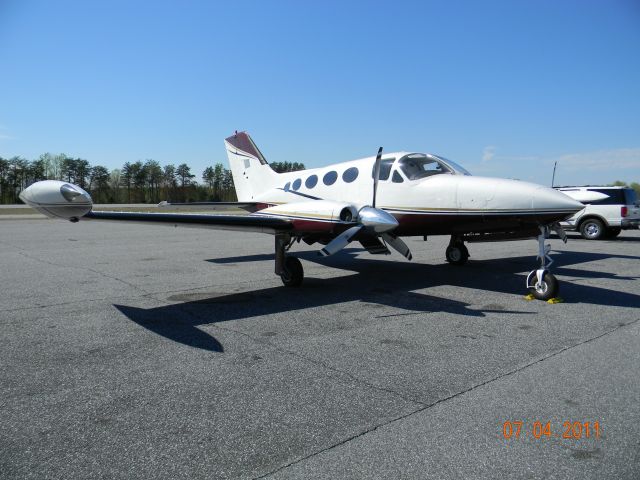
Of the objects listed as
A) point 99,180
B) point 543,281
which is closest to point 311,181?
point 543,281

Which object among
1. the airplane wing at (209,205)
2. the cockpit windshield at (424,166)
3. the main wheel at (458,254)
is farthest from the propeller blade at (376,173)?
the airplane wing at (209,205)

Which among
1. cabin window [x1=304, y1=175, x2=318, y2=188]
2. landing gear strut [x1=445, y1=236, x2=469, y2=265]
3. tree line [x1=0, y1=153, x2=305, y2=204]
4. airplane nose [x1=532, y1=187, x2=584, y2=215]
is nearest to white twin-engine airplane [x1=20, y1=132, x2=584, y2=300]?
airplane nose [x1=532, y1=187, x2=584, y2=215]

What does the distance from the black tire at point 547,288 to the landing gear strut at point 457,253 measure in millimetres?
4098

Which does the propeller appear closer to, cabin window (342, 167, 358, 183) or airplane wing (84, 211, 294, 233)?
airplane wing (84, 211, 294, 233)

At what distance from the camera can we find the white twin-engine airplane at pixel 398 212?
25.0 feet

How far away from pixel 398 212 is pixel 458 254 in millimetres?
3764

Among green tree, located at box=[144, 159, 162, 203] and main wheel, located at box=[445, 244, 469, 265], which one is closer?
main wheel, located at box=[445, 244, 469, 265]

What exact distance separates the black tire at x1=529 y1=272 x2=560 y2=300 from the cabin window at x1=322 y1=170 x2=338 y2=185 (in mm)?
4878

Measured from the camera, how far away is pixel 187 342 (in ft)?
17.9

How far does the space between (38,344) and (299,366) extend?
3252 mm

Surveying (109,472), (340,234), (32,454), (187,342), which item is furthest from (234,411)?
(340,234)

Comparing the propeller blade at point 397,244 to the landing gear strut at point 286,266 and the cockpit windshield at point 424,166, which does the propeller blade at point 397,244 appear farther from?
the landing gear strut at point 286,266

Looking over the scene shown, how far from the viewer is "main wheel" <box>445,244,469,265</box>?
12000 mm

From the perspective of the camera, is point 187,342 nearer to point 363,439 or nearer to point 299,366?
point 299,366
